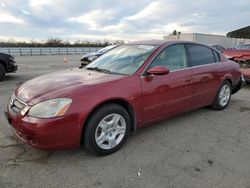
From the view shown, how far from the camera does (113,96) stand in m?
3.08

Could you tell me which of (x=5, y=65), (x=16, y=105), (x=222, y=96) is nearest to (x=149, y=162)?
(x=16, y=105)

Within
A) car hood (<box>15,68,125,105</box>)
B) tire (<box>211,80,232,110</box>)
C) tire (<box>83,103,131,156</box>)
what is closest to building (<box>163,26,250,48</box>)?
tire (<box>211,80,232,110</box>)

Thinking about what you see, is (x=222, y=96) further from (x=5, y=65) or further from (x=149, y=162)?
(x=5, y=65)

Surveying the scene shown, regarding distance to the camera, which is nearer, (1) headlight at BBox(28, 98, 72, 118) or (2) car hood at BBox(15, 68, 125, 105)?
(1) headlight at BBox(28, 98, 72, 118)

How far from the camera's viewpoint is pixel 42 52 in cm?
3008

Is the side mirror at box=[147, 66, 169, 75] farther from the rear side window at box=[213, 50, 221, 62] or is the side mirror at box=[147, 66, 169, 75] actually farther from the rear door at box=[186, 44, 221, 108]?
Result: the rear side window at box=[213, 50, 221, 62]

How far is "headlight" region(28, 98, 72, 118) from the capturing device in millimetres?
2699

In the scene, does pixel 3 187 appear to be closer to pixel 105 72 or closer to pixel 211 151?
pixel 105 72

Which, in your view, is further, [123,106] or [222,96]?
[222,96]

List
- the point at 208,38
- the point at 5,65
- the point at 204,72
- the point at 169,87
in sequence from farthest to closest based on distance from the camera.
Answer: the point at 208,38
the point at 5,65
the point at 204,72
the point at 169,87

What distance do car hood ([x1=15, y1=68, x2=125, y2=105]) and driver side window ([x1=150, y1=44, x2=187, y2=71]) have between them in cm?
80

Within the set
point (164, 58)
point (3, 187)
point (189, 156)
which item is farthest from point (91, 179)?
point (164, 58)

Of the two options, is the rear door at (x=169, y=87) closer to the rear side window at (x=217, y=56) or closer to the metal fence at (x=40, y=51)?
the rear side window at (x=217, y=56)

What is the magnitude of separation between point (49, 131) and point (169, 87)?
1986 millimetres
